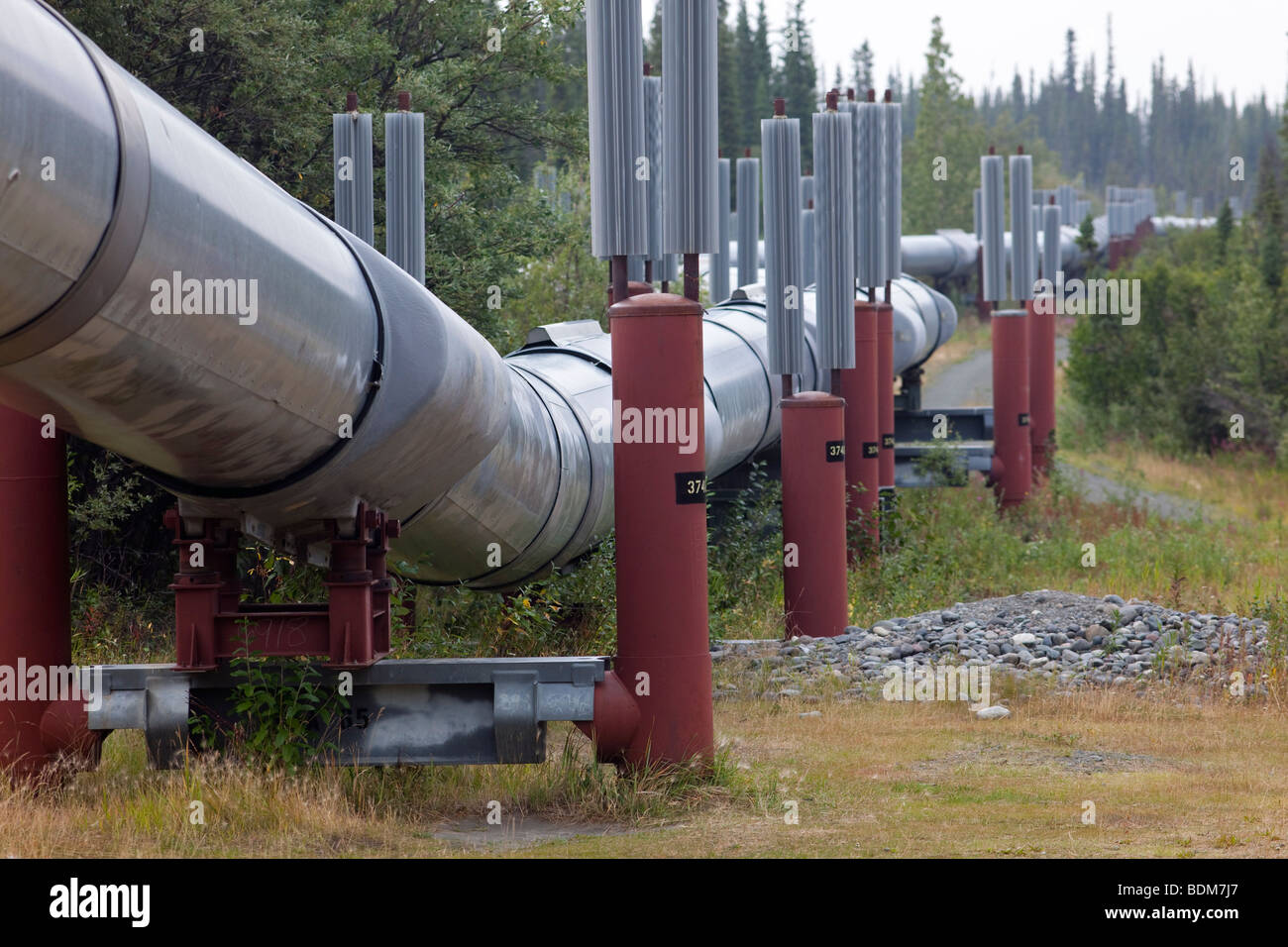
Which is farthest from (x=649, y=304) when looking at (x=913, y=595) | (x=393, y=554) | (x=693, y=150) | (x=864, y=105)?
(x=864, y=105)

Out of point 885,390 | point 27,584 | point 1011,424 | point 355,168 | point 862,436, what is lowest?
A: point 27,584

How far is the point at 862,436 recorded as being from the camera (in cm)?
1402

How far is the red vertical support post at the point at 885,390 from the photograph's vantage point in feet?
50.6

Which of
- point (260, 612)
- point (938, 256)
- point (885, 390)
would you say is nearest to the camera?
point (260, 612)

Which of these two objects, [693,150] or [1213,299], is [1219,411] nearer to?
[1213,299]

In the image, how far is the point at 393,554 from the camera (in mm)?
7473

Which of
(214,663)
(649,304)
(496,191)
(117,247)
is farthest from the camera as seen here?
(496,191)

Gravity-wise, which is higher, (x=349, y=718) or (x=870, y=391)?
(x=870, y=391)

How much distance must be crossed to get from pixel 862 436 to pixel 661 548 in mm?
7376

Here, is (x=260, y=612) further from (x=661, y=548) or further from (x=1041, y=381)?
(x=1041, y=381)

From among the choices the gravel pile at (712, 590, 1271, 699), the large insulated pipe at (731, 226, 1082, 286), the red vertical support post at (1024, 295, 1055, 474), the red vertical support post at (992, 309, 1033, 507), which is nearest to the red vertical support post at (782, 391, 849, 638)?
the gravel pile at (712, 590, 1271, 699)

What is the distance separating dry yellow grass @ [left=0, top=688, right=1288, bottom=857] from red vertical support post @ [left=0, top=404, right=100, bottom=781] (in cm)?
27

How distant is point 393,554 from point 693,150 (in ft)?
8.04

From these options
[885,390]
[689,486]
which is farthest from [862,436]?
[689,486]
